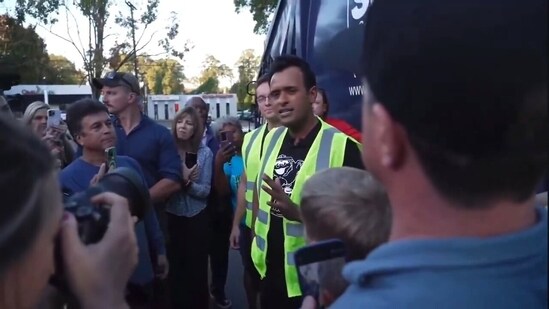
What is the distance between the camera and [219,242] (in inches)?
226

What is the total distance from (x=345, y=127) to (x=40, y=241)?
307 cm

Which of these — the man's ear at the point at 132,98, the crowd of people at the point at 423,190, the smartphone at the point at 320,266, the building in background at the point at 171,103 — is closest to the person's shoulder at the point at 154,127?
the man's ear at the point at 132,98

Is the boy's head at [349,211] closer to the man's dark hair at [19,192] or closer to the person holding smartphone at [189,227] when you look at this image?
the man's dark hair at [19,192]

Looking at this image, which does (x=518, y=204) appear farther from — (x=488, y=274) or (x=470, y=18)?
(x=470, y=18)

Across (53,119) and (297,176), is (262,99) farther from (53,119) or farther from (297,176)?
(297,176)

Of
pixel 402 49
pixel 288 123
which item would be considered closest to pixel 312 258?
pixel 402 49

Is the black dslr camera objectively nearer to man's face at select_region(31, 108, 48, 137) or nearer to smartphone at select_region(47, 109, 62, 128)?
smartphone at select_region(47, 109, 62, 128)

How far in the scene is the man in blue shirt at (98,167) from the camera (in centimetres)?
331

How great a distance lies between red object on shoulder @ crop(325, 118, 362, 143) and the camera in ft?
12.7

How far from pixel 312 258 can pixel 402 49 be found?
580 millimetres

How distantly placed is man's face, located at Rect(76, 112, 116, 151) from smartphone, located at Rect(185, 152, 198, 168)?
4.78 ft

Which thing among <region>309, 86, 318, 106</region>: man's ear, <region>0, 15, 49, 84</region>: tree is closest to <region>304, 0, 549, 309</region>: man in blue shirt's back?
<region>309, 86, 318, 106</region>: man's ear

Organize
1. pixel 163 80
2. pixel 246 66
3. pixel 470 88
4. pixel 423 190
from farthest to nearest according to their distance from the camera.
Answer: pixel 246 66, pixel 163 80, pixel 423 190, pixel 470 88

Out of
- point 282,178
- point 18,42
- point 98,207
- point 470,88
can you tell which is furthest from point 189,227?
point 18,42
